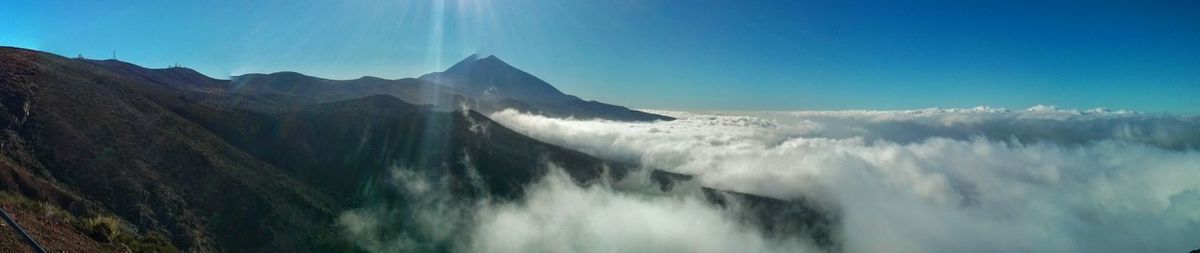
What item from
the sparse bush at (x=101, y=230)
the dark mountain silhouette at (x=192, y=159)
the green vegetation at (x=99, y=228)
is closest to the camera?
the sparse bush at (x=101, y=230)

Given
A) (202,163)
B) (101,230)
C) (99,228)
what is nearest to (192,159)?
(202,163)

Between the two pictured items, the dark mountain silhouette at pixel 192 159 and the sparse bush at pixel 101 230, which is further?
the dark mountain silhouette at pixel 192 159

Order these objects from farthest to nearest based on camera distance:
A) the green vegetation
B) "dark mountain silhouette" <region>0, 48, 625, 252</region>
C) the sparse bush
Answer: "dark mountain silhouette" <region>0, 48, 625, 252</region>
the green vegetation
the sparse bush

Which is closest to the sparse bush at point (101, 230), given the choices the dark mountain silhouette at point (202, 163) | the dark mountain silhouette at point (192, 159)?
the dark mountain silhouette at point (202, 163)

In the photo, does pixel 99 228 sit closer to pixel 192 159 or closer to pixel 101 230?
pixel 101 230

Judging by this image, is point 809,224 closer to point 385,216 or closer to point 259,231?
point 385,216

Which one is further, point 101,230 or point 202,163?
point 202,163

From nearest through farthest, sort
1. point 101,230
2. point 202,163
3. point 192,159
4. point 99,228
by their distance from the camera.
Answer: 1. point 101,230
2. point 99,228
3. point 192,159
4. point 202,163

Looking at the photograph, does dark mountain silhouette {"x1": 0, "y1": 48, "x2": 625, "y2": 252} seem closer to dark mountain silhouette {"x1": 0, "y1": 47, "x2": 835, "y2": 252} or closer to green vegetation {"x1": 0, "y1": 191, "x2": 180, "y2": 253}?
dark mountain silhouette {"x1": 0, "y1": 47, "x2": 835, "y2": 252}

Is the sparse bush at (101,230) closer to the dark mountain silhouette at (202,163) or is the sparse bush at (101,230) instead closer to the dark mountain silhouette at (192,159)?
the dark mountain silhouette at (202,163)

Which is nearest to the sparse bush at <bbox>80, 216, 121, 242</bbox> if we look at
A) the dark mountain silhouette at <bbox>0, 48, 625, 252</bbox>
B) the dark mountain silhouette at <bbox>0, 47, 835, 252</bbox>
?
the dark mountain silhouette at <bbox>0, 47, 835, 252</bbox>
